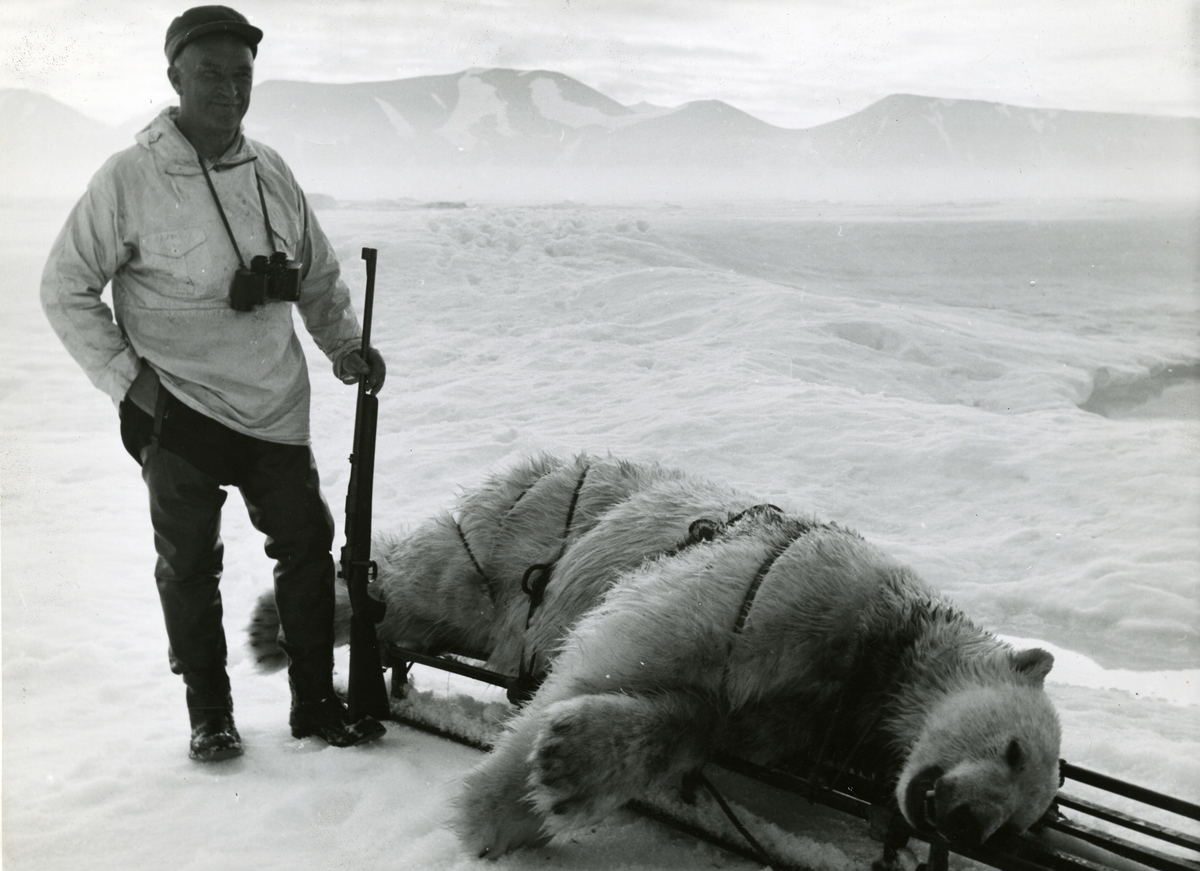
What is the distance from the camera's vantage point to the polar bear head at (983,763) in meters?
1.97

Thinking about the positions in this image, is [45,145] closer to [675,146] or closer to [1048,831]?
[675,146]

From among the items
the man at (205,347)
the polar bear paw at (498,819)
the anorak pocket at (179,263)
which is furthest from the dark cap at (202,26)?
the polar bear paw at (498,819)

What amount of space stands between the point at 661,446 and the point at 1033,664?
322cm

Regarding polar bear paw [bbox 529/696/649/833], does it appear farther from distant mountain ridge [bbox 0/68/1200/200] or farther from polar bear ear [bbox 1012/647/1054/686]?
distant mountain ridge [bbox 0/68/1200/200]

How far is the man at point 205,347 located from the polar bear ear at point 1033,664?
6.04 ft

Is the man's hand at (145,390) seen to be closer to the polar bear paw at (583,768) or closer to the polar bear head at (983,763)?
the polar bear paw at (583,768)

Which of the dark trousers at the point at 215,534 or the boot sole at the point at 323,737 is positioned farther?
the boot sole at the point at 323,737

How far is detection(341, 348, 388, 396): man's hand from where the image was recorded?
3076 millimetres

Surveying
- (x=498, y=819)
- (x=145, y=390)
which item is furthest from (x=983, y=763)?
(x=145, y=390)

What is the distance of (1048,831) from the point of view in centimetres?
229

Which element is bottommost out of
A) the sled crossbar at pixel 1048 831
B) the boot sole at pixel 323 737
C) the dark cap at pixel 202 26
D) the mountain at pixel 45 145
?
the boot sole at pixel 323 737

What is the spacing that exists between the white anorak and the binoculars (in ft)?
0.14

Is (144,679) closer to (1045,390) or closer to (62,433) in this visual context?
(62,433)

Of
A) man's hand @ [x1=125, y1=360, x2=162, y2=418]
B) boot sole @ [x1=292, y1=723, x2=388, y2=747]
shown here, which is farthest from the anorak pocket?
boot sole @ [x1=292, y1=723, x2=388, y2=747]
